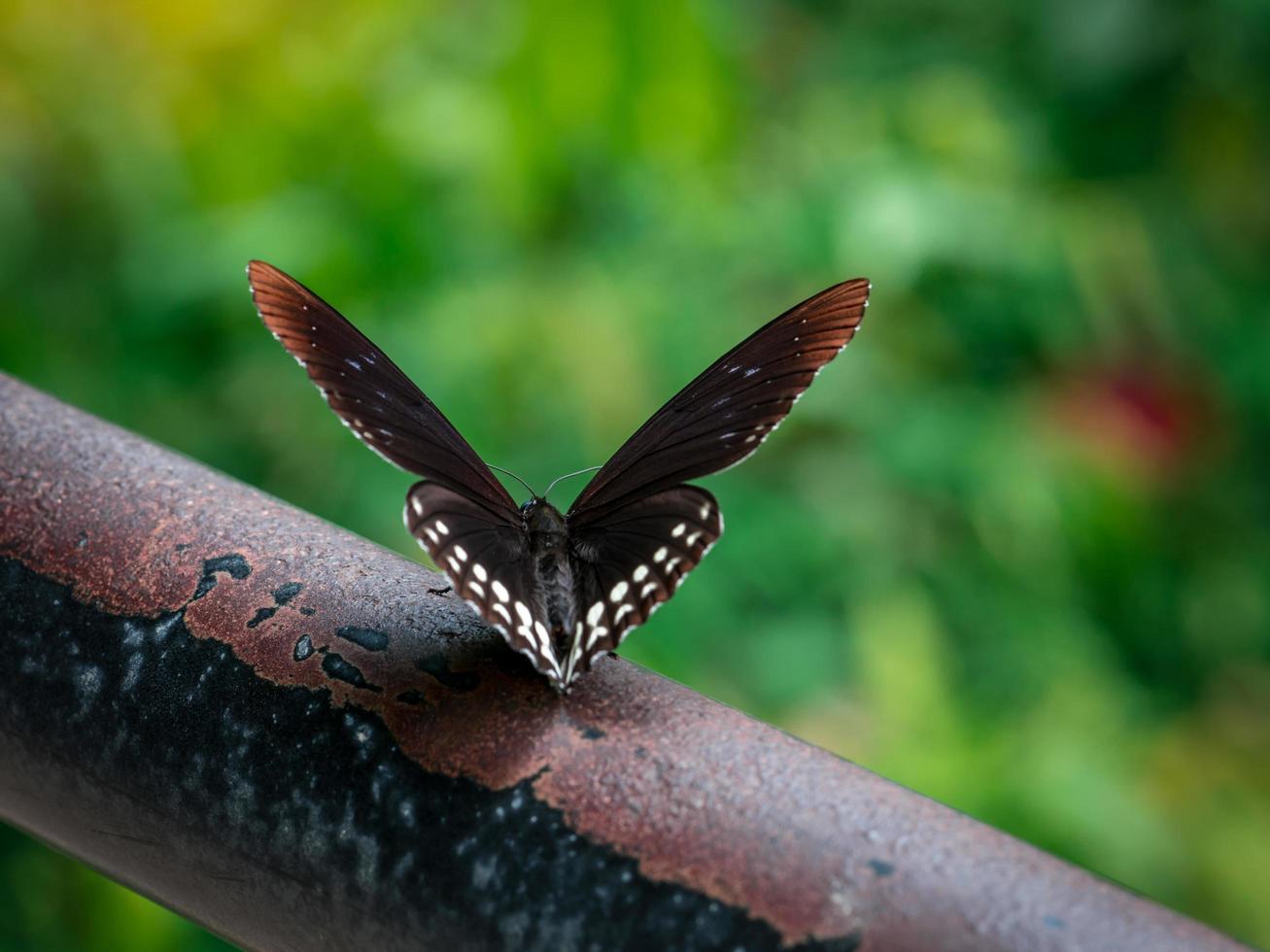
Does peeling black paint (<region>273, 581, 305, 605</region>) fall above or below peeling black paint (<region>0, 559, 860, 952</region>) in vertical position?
above

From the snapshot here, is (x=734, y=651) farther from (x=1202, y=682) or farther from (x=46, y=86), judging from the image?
(x=46, y=86)

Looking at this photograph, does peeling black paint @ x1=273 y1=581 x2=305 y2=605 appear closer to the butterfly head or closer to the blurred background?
the butterfly head

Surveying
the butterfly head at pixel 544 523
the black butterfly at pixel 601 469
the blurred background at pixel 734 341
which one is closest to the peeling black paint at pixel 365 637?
the black butterfly at pixel 601 469

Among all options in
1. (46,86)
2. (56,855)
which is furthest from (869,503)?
(46,86)

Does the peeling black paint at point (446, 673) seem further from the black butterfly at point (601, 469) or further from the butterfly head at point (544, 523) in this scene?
the butterfly head at point (544, 523)

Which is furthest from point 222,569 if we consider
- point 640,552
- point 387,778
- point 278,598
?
point 640,552

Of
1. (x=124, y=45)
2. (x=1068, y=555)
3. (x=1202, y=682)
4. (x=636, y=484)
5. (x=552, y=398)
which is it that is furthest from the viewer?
(x=1202, y=682)

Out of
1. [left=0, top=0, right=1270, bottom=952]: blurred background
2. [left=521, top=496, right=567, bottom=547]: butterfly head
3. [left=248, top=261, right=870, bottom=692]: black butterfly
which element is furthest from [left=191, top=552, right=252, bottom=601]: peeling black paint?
[left=0, top=0, right=1270, bottom=952]: blurred background
